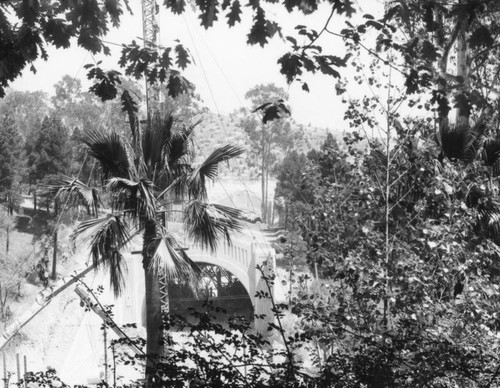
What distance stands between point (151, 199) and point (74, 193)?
0.98 meters

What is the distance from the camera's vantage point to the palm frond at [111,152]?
7012 millimetres

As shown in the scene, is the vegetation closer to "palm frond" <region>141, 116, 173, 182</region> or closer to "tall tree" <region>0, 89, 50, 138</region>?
"palm frond" <region>141, 116, 173, 182</region>

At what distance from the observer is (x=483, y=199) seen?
5.10 meters

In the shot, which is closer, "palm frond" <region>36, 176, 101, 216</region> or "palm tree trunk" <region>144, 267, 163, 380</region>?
"palm tree trunk" <region>144, 267, 163, 380</region>

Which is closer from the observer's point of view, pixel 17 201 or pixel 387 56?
pixel 387 56

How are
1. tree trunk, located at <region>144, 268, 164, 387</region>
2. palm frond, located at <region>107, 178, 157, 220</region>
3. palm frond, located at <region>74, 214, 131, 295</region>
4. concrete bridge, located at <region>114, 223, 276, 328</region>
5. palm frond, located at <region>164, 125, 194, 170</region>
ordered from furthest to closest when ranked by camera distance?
1. concrete bridge, located at <region>114, 223, 276, 328</region>
2. palm frond, located at <region>164, 125, 194, 170</region>
3. palm frond, located at <region>107, 178, 157, 220</region>
4. palm frond, located at <region>74, 214, 131, 295</region>
5. tree trunk, located at <region>144, 268, 164, 387</region>

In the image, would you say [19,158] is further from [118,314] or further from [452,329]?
[452,329]

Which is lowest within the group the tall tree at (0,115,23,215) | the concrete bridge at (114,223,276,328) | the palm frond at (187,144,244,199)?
the palm frond at (187,144,244,199)

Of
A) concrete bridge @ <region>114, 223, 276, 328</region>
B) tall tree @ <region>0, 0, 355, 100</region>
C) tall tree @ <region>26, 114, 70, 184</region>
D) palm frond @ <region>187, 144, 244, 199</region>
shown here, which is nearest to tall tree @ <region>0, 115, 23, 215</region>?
tall tree @ <region>26, 114, 70, 184</region>

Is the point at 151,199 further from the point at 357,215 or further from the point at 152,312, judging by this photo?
Answer: the point at 357,215

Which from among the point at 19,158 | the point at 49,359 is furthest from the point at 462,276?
the point at 19,158

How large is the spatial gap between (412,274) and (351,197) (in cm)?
122

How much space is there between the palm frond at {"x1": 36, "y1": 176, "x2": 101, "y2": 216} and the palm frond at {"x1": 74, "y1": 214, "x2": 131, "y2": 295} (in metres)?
0.30

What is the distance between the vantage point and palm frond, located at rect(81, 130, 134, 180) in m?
7.01
